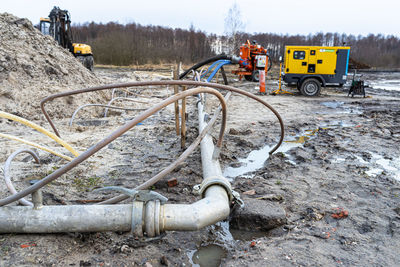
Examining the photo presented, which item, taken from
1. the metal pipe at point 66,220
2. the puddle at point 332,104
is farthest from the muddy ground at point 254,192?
the puddle at point 332,104

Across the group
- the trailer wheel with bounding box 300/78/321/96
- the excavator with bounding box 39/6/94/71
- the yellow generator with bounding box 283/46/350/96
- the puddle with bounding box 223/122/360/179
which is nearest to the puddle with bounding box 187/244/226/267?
the puddle with bounding box 223/122/360/179

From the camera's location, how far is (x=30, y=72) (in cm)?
653

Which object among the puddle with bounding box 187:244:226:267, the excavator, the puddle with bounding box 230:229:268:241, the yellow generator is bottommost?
the puddle with bounding box 230:229:268:241

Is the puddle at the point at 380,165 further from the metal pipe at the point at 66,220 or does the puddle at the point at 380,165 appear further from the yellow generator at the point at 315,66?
the yellow generator at the point at 315,66

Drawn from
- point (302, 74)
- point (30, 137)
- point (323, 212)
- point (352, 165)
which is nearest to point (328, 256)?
point (323, 212)

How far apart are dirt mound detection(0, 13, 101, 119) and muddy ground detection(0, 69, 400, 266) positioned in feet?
2.44

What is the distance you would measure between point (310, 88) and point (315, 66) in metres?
0.94

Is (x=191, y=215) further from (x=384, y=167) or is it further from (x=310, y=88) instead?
(x=310, y=88)

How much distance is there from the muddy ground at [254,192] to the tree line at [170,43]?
13.4 meters

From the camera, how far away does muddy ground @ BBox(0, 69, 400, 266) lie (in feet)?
6.43

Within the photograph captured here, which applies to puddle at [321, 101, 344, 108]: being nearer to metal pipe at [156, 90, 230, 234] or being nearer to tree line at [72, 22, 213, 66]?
metal pipe at [156, 90, 230, 234]

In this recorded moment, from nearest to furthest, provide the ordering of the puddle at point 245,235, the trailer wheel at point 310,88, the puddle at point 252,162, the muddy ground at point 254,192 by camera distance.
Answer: the muddy ground at point 254,192 < the puddle at point 245,235 < the puddle at point 252,162 < the trailer wheel at point 310,88

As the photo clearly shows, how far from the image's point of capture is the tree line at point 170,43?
97.1 ft

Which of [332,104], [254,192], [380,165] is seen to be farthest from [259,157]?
[332,104]
